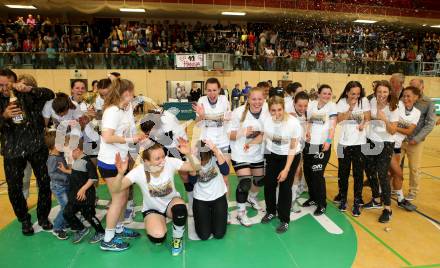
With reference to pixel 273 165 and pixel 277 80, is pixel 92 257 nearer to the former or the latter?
pixel 273 165

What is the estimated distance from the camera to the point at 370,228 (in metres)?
4.24

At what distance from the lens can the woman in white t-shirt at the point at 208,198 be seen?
3840 mm

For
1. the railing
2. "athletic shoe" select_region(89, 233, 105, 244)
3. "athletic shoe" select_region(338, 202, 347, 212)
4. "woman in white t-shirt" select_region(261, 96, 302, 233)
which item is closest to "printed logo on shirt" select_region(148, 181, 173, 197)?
"athletic shoe" select_region(89, 233, 105, 244)

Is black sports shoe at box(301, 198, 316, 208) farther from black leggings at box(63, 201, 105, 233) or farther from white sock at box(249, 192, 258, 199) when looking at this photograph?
black leggings at box(63, 201, 105, 233)

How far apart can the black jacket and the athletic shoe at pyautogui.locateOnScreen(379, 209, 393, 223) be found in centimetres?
457

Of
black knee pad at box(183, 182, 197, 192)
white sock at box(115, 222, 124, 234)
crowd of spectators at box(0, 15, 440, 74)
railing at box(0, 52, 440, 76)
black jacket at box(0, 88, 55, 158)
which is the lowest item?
white sock at box(115, 222, 124, 234)

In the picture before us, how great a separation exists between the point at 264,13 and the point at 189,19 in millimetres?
5385

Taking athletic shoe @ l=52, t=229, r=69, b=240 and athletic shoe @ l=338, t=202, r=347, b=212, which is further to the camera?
athletic shoe @ l=338, t=202, r=347, b=212

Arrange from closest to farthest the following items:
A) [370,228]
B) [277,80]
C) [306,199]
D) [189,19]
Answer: [370,228]
[306,199]
[277,80]
[189,19]

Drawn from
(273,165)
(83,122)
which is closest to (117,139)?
(83,122)

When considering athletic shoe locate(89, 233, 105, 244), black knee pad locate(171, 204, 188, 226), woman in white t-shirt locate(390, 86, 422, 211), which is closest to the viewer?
black knee pad locate(171, 204, 188, 226)

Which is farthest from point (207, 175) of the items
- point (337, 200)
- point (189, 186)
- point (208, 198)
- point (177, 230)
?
point (337, 200)

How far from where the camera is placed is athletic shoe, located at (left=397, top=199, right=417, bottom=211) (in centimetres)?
481

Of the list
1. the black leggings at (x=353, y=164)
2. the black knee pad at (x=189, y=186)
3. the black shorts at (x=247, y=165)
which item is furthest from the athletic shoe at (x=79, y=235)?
Answer: the black leggings at (x=353, y=164)
